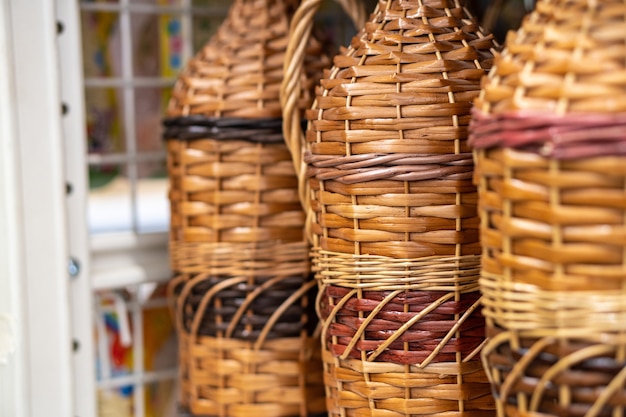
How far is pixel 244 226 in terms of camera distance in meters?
1.19

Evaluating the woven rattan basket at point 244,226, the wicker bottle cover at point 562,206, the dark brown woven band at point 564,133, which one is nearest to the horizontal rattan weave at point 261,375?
the woven rattan basket at point 244,226

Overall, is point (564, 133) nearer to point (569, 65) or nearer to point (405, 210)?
point (569, 65)

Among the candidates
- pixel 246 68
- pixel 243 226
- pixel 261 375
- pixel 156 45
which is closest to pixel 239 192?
pixel 243 226

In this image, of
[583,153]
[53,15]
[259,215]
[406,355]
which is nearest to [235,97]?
[259,215]

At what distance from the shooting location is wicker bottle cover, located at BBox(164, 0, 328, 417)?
1182 millimetres

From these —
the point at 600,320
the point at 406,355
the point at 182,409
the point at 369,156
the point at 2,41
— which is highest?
the point at 2,41

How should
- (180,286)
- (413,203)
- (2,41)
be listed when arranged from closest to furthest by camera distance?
(413,203), (2,41), (180,286)

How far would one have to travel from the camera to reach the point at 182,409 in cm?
134

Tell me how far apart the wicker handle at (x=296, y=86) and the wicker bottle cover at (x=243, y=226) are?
7 cm

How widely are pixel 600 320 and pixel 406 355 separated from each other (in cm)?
29

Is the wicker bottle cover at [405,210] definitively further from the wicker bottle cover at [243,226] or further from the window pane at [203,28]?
the window pane at [203,28]

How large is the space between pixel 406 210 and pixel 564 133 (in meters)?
0.26

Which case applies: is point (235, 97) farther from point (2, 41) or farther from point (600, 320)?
point (600, 320)

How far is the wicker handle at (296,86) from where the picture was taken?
1.06 metres
